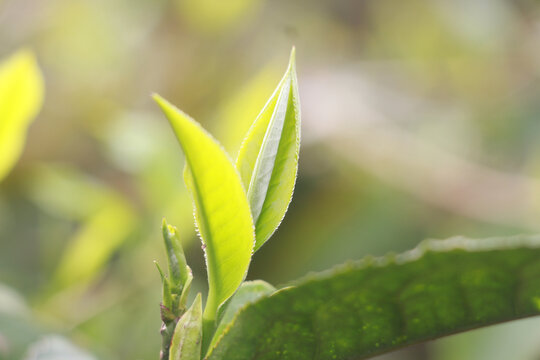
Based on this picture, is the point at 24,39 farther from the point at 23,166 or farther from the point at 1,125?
the point at 1,125

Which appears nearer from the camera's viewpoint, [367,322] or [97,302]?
[367,322]

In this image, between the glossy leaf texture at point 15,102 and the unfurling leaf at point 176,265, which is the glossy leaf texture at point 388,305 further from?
the glossy leaf texture at point 15,102

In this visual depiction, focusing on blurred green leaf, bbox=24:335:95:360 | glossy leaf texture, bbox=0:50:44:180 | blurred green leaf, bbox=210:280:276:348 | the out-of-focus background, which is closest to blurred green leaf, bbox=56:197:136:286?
the out-of-focus background

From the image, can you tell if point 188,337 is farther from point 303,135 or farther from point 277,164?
point 303,135

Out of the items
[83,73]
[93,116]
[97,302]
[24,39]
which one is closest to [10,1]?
[24,39]

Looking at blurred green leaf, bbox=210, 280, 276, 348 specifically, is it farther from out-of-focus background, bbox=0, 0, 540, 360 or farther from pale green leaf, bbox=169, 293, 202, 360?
out-of-focus background, bbox=0, 0, 540, 360

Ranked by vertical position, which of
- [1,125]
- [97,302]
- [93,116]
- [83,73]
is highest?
[83,73]
